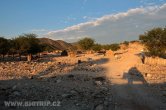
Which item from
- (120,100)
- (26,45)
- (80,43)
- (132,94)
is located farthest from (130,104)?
(80,43)

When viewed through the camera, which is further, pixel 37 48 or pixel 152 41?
pixel 37 48

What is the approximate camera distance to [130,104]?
13812 mm

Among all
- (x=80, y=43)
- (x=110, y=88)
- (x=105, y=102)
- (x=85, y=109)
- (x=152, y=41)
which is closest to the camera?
(x=85, y=109)

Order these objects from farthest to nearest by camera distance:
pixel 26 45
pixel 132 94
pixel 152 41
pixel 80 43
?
1. pixel 80 43
2. pixel 26 45
3. pixel 152 41
4. pixel 132 94

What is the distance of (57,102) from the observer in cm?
1332

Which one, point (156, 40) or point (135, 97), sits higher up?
point (156, 40)

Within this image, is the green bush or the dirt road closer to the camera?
the dirt road

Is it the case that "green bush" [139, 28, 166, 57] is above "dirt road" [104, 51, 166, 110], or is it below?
above

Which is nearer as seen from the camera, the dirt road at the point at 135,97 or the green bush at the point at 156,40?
the dirt road at the point at 135,97

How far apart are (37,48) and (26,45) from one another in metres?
3.07

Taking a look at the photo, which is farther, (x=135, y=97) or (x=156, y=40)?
(x=156, y=40)

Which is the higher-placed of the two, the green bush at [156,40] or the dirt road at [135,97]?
the green bush at [156,40]

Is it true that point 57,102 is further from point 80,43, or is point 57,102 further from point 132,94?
point 80,43

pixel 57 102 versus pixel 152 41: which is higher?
pixel 152 41
